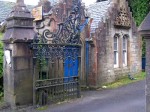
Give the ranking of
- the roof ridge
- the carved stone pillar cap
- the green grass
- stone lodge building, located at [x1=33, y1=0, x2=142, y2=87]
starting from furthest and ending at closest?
1. the roof ridge
2. the green grass
3. stone lodge building, located at [x1=33, y1=0, x2=142, y2=87]
4. the carved stone pillar cap

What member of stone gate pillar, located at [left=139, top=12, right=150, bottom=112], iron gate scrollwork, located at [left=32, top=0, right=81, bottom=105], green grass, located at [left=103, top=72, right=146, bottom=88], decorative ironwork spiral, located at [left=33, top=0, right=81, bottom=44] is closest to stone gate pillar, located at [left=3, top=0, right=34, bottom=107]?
iron gate scrollwork, located at [left=32, top=0, right=81, bottom=105]

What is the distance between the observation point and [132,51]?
17328 millimetres

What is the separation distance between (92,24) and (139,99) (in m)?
6.06

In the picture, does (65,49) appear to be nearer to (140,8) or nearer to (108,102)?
(108,102)

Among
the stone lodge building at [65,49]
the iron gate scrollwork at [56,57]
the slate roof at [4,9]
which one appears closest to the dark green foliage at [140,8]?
the stone lodge building at [65,49]

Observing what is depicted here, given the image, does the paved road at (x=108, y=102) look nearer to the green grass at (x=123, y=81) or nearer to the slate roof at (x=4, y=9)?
the green grass at (x=123, y=81)

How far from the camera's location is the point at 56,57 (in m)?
10.2

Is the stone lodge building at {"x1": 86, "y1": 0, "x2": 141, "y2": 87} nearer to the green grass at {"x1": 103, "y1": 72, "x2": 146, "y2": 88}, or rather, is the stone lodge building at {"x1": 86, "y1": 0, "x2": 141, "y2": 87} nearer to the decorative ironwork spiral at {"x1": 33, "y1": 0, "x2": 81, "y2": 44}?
the green grass at {"x1": 103, "y1": 72, "x2": 146, "y2": 88}

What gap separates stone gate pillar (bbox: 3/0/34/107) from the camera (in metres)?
8.95

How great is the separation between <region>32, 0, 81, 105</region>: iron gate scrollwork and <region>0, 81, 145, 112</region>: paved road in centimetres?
52

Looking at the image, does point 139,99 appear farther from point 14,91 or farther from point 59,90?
point 14,91

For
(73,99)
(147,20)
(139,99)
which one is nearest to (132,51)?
(139,99)

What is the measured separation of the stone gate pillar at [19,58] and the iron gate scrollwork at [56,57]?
259 mm

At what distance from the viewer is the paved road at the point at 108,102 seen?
9031 millimetres
